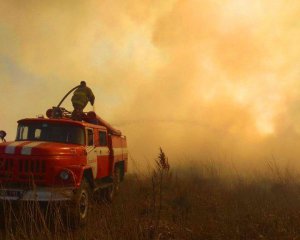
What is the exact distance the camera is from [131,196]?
12.7 m

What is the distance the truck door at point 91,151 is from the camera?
965 centimetres

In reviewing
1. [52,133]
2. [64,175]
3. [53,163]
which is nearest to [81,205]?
[64,175]

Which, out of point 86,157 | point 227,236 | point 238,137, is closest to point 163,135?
point 238,137

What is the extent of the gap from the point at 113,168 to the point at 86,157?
296 cm

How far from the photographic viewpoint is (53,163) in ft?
27.1

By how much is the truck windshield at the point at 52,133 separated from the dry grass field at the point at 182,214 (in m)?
1.67

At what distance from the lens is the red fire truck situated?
7902mm

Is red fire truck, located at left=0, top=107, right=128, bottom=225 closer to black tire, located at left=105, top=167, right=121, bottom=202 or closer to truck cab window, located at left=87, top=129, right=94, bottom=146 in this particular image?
truck cab window, located at left=87, top=129, right=94, bottom=146

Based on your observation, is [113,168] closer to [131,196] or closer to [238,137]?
[131,196]

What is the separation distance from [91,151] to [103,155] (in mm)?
1331

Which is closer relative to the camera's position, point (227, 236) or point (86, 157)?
point (227, 236)

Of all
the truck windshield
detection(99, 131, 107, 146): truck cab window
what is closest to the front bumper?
A: the truck windshield

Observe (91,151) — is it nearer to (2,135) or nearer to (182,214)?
(2,135)

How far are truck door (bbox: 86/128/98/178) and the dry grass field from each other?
3.28 ft
